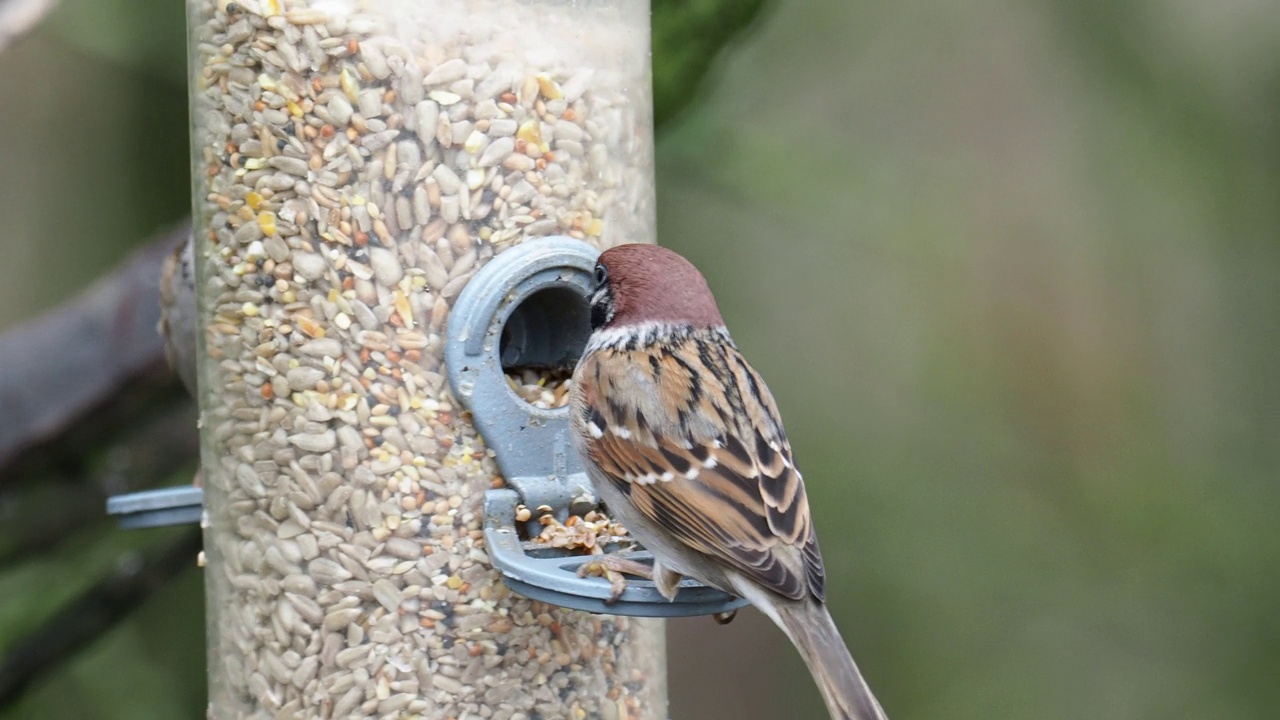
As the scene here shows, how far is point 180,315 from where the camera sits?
4.52 metres

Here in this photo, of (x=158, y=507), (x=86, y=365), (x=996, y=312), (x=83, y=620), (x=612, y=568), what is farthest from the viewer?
(x=996, y=312)

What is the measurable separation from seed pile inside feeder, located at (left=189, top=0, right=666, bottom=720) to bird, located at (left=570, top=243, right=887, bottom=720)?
0.28m

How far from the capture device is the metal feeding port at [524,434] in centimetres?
308

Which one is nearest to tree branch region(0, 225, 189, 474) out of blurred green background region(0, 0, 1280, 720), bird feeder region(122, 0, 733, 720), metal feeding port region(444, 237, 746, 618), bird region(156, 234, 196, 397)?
bird region(156, 234, 196, 397)

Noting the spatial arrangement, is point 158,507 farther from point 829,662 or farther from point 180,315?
point 829,662

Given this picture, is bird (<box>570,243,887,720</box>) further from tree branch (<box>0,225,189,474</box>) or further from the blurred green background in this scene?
tree branch (<box>0,225,189,474</box>)

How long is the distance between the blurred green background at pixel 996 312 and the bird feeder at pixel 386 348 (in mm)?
1707

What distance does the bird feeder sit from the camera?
3188 millimetres

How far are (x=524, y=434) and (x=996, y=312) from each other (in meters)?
3.24

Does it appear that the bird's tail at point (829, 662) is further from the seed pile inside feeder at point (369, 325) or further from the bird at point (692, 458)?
the seed pile inside feeder at point (369, 325)

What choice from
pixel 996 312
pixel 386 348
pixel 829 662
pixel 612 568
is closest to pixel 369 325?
pixel 386 348

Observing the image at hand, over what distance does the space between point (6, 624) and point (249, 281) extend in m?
1.27

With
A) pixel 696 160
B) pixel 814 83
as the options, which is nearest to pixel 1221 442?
pixel 814 83

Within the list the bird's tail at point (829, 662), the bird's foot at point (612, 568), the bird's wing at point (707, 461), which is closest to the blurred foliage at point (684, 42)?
the bird's wing at point (707, 461)
